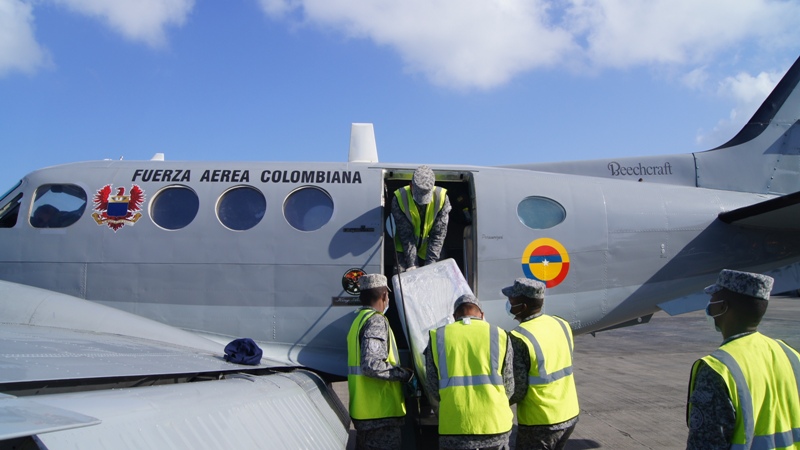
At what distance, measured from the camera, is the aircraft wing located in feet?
9.42

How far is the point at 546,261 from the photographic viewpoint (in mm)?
7191

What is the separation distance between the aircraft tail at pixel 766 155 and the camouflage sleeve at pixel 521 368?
525cm

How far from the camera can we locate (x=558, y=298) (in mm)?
7223

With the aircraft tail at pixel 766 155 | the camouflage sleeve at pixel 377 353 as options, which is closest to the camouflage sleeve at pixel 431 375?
the camouflage sleeve at pixel 377 353

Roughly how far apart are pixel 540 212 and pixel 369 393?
352 centimetres

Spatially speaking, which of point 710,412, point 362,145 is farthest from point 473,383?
point 362,145

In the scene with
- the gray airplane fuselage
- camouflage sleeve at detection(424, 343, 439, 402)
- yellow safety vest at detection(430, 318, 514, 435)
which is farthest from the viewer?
the gray airplane fuselage

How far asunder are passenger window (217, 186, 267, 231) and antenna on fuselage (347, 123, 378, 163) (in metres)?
1.42

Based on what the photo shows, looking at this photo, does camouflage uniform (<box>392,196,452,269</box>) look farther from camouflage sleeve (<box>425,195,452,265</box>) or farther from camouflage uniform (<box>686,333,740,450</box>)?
camouflage uniform (<box>686,333,740,450</box>)

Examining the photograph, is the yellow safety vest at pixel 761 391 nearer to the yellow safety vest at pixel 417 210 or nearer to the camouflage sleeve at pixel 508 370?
the camouflage sleeve at pixel 508 370

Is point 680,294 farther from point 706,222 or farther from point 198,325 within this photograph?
point 198,325

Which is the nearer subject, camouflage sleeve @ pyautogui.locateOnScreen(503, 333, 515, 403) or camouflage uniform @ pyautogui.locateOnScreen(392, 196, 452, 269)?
camouflage sleeve @ pyautogui.locateOnScreen(503, 333, 515, 403)

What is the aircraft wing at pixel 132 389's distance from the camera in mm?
2871

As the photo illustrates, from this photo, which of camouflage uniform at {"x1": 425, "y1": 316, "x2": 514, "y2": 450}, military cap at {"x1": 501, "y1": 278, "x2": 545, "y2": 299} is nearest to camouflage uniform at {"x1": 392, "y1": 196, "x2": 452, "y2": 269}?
military cap at {"x1": 501, "y1": 278, "x2": 545, "y2": 299}
